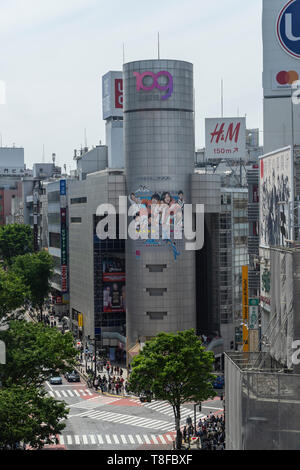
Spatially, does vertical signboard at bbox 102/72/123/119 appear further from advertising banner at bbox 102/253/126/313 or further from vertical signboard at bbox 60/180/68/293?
advertising banner at bbox 102/253/126/313

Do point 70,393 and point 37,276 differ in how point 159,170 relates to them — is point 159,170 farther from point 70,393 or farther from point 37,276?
point 37,276

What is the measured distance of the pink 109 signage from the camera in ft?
283

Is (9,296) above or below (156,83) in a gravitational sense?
below

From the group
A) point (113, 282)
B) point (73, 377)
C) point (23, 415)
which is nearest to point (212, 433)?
point (23, 415)

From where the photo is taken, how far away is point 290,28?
6344cm

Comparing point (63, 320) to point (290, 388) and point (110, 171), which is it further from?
point (290, 388)

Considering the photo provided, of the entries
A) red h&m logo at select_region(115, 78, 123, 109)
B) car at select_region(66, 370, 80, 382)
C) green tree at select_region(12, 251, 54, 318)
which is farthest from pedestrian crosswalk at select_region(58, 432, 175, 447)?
red h&m logo at select_region(115, 78, 123, 109)

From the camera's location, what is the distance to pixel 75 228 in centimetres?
10844

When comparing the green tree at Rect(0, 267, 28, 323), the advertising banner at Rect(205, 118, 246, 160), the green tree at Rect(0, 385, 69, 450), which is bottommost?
the green tree at Rect(0, 385, 69, 450)

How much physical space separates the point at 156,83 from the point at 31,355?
4319 cm

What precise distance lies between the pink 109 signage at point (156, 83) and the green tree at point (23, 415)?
46827 mm

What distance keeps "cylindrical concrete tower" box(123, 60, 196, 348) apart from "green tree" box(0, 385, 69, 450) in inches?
1544

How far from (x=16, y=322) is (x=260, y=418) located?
33673 mm
